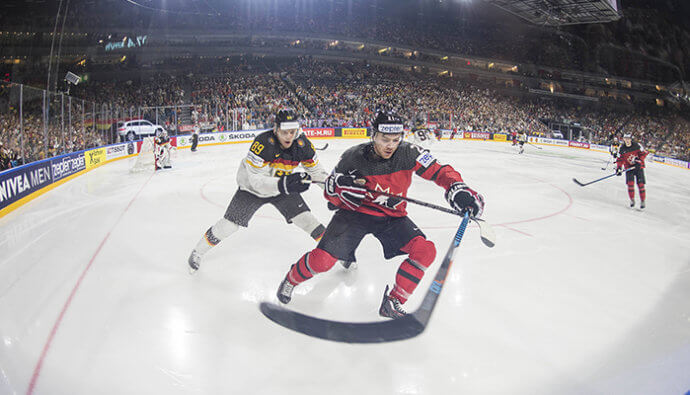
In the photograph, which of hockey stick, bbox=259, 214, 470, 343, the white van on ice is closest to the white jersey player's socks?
hockey stick, bbox=259, 214, 470, 343

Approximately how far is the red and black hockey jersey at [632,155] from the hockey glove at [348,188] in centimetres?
759

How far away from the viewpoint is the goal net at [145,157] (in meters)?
11.0

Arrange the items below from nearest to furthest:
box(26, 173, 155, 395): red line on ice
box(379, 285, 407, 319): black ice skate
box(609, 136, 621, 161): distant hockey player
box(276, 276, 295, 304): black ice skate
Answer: box(26, 173, 155, 395): red line on ice < box(379, 285, 407, 319): black ice skate < box(276, 276, 295, 304): black ice skate < box(609, 136, 621, 161): distant hockey player

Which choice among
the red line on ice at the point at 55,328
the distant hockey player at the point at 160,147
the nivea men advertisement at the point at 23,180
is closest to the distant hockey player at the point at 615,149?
the red line on ice at the point at 55,328

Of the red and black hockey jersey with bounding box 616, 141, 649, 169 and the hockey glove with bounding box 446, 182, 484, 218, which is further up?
the red and black hockey jersey with bounding box 616, 141, 649, 169

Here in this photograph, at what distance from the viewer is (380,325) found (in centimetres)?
316

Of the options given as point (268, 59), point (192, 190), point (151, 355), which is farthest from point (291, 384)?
point (268, 59)

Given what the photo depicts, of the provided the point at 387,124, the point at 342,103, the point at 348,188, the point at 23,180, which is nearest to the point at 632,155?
the point at 387,124

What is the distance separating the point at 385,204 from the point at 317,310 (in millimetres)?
1161

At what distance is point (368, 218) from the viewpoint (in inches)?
124

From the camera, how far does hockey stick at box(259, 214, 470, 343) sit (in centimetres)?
301

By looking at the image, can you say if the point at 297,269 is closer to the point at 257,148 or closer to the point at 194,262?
the point at 257,148

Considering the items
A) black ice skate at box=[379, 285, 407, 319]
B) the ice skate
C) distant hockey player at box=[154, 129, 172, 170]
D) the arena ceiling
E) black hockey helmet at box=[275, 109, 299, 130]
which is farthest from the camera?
the arena ceiling

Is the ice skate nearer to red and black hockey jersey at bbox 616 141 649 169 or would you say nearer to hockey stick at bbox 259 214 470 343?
hockey stick at bbox 259 214 470 343
